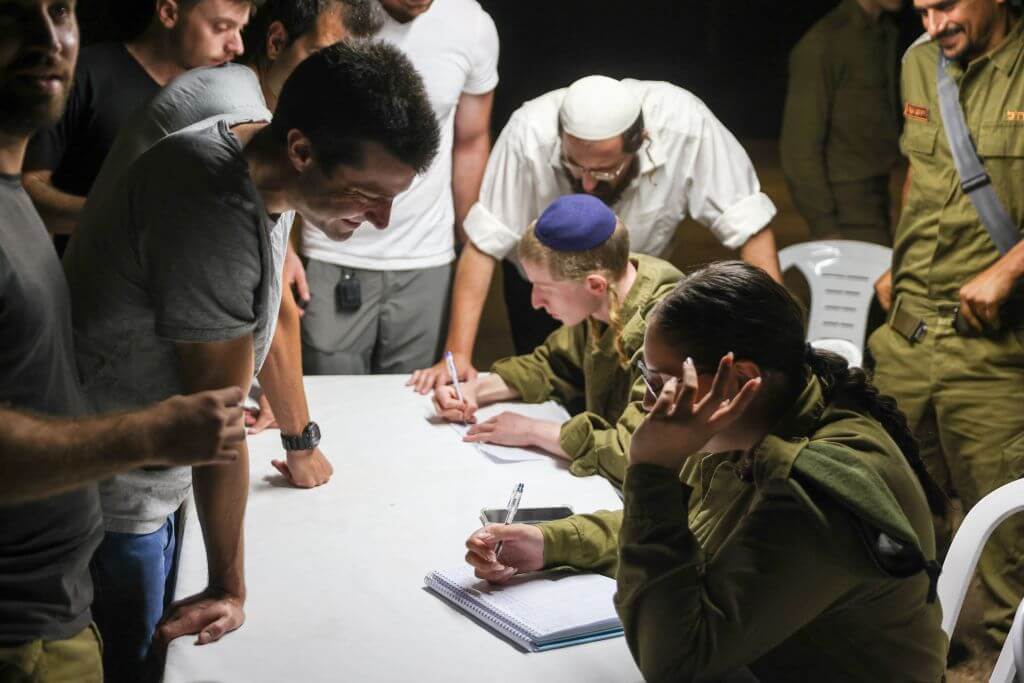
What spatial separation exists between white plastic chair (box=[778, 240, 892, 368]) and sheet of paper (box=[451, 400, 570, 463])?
106 centimetres

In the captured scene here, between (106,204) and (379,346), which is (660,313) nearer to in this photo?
(106,204)

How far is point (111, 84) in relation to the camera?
101 inches

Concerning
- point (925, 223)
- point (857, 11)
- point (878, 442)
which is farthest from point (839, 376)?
point (857, 11)

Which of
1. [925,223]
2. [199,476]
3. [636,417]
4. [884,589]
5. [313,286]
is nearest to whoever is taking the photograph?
[884,589]

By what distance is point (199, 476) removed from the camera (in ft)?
5.38

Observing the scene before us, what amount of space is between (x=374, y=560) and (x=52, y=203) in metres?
1.16

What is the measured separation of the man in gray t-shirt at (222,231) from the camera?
4.76 ft

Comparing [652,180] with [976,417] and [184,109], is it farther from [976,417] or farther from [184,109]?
[184,109]

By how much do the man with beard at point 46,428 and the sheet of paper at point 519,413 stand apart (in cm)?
108

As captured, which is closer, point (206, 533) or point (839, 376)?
point (839, 376)

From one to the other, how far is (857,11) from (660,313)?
121 inches

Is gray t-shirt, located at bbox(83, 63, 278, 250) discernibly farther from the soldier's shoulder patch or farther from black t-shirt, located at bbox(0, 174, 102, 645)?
the soldier's shoulder patch

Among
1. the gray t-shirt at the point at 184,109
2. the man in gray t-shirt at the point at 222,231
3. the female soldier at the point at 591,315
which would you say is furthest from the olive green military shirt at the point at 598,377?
the gray t-shirt at the point at 184,109

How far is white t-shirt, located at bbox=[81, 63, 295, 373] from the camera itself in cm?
175
